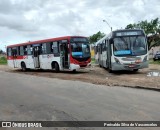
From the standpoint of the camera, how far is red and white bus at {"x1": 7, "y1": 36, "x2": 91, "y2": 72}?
1033 inches

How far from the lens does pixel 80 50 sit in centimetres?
2658

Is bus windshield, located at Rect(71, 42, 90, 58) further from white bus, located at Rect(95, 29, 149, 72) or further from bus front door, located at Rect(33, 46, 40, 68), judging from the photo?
bus front door, located at Rect(33, 46, 40, 68)

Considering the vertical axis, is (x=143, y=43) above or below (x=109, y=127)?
above

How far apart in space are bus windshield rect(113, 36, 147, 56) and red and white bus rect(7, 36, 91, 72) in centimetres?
418

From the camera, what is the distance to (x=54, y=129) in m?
7.56

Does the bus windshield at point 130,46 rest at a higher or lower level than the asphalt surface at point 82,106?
higher

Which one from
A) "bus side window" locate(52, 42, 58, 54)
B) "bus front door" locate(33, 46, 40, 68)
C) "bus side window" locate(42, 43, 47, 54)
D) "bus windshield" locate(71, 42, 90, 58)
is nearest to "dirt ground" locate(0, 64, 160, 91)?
"bus windshield" locate(71, 42, 90, 58)

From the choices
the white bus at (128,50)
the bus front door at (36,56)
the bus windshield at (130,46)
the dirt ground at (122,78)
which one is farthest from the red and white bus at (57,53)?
the bus windshield at (130,46)

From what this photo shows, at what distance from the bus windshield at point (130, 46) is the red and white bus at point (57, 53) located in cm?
418

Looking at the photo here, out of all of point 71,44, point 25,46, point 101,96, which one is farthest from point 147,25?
point 101,96

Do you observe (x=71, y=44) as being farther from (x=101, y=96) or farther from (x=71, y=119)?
(x=71, y=119)

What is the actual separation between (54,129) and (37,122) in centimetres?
103

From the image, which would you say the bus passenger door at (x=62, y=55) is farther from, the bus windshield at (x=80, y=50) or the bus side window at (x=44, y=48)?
the bus side window at (x=44, y=48)

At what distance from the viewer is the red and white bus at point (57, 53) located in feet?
86.1
